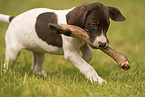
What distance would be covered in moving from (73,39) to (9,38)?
1.32m

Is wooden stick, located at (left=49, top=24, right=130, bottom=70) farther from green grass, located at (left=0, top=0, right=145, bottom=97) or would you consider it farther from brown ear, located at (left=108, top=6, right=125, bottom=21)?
brown ear, located at (left=108, top=6, right=125, bottom=21)

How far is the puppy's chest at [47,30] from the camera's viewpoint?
3488mm

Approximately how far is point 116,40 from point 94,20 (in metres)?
4.37

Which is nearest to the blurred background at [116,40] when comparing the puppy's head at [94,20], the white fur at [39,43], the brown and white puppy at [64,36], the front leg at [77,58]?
the white fur at [39,43]

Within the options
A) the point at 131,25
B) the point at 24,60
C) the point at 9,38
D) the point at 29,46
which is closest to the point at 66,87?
the point at 29,46

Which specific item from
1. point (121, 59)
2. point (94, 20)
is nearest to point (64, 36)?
point (94, 20)

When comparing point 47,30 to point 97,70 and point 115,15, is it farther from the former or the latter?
point 97,70

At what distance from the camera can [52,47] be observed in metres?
3.56

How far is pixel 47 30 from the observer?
355 centimetres

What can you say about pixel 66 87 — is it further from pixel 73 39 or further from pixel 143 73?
pixel 143 73

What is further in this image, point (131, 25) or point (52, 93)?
point (131, 25)

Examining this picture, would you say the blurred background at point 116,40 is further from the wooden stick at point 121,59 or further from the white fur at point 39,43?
the wooden stick at point 121,59

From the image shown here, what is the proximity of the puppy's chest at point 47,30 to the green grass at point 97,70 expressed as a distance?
58cm

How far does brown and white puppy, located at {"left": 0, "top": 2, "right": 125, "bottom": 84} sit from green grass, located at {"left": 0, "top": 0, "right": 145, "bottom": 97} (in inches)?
12.4
